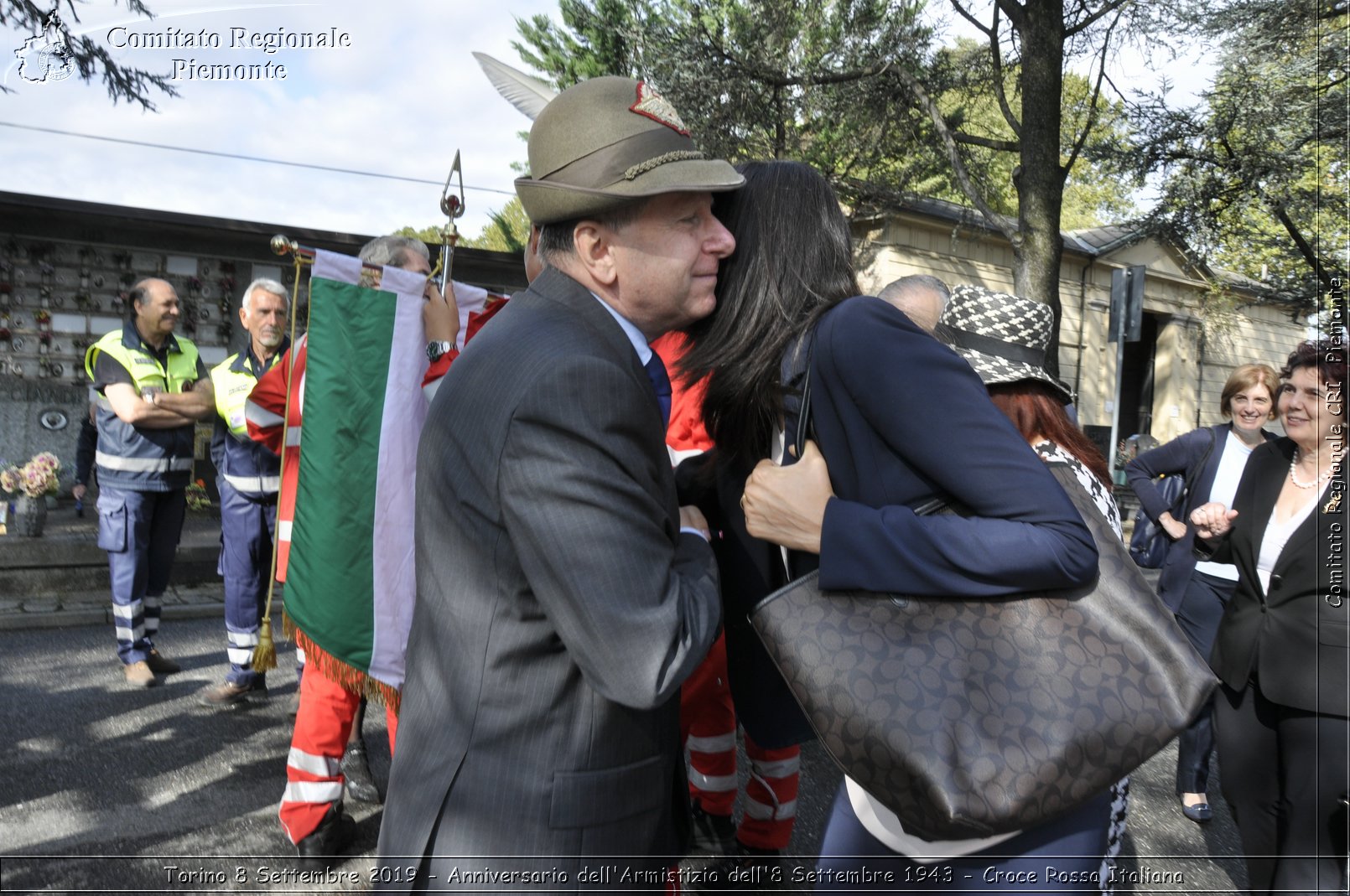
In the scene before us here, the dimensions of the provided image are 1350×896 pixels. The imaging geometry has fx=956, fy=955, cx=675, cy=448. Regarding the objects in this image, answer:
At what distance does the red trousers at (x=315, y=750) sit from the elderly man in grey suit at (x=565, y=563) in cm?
194

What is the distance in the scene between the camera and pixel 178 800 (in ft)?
13.1

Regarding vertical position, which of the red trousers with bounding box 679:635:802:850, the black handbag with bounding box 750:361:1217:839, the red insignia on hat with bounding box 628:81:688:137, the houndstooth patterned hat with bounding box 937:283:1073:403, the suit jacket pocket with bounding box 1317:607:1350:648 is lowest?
the red trousers with bounding box 679:635:802:850

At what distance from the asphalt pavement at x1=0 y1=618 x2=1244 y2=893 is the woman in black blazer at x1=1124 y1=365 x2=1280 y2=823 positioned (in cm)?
29

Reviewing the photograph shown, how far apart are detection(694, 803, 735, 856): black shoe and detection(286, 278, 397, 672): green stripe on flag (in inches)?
58.5

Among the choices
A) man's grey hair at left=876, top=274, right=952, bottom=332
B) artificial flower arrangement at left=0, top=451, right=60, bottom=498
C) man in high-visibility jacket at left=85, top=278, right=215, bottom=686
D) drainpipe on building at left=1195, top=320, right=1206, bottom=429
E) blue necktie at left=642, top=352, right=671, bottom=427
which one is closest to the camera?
blue necktie at left=642, top=352, right=671, bottom=427

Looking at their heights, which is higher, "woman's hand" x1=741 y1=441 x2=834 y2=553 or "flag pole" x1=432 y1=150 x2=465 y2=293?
"flag pole" x1=432 y1=150 x2=465 y2=293

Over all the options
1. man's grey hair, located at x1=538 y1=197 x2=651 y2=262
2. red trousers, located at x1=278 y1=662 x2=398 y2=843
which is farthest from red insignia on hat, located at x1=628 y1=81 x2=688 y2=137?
red trousers, located at x1=278 y1=662 x2=398 y2=843

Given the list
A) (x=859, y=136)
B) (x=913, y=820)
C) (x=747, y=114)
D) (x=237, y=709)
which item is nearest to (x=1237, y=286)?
(x=859, y=136)

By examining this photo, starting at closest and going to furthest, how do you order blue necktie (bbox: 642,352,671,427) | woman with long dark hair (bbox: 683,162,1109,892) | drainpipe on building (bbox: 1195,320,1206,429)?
woman with long dark hair (bbox: 683,162,1109,892) → blue necktie (bbox: 642,352,671,427) → drainpipe on building (bbox: 1195,320,1206,429)

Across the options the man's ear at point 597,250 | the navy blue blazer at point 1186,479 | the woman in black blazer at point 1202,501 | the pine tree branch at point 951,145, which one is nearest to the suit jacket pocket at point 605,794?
the man's ear at point 597,250

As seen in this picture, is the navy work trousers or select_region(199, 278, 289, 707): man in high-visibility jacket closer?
select_region(199, 278, 289, 707): man in high-visibility jacket

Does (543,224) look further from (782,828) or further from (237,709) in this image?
(237,709)

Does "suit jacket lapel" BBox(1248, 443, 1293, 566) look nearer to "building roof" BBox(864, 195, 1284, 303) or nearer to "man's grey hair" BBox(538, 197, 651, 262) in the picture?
"man's grey hair" BBox(538, 197, 651, 262)

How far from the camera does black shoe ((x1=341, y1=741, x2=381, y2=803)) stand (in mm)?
4133
